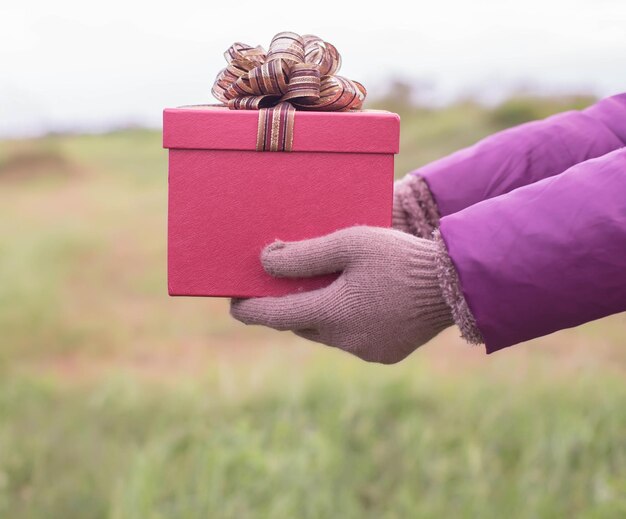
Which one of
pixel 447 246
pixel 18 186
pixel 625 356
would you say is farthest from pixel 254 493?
pixel 18 186

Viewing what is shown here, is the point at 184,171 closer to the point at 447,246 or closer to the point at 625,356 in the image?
the point at 447,246

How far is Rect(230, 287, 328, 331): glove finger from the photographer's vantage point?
3.90ft

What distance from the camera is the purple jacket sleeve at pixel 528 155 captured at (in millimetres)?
1400

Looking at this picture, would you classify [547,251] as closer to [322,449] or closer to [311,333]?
[311,333]

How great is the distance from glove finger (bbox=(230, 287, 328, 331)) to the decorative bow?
293 millimetres

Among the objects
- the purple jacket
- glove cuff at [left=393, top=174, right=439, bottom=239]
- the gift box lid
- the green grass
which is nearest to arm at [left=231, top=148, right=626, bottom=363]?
the purple jacket

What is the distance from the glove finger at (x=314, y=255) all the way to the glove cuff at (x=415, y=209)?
0.28m

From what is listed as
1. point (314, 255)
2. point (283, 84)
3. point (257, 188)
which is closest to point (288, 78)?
point (283, 84)

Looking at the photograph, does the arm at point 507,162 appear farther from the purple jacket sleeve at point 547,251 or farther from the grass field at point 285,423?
the grass field at point 285,423

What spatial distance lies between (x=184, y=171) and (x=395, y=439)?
2.49 metres

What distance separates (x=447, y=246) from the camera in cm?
112

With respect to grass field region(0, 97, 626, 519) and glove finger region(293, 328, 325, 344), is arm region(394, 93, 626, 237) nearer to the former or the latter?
glove finger region(293, 328, 325, 344)

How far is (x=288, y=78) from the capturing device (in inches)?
49.4

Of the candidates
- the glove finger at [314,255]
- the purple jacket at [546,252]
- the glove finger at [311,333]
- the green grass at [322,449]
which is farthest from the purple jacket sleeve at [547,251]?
the green grass at [322,449]
